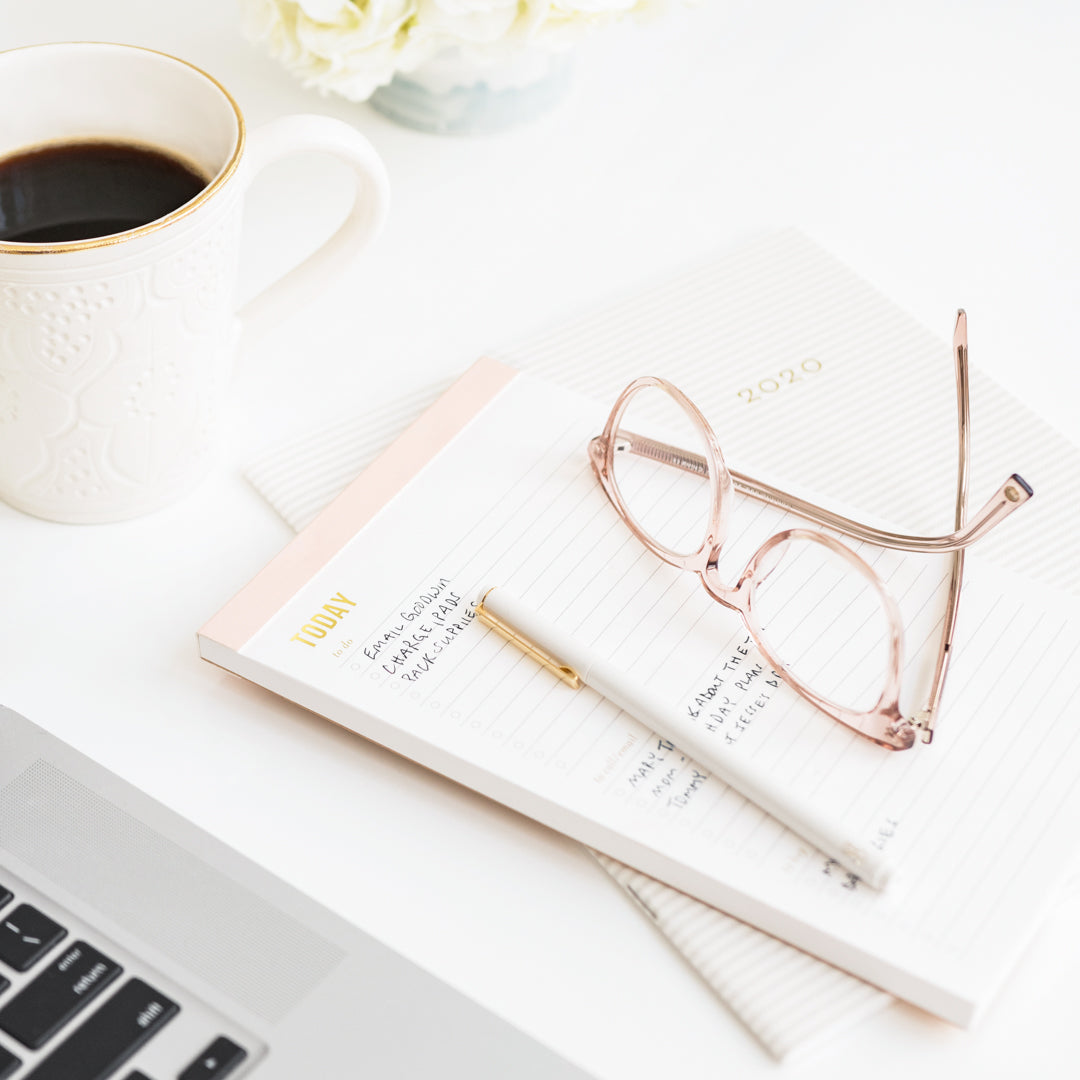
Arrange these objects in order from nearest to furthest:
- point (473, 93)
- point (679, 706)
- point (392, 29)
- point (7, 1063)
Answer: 1. point (7, 1063)
2. point (679, 706)
3. point (392, 29)
4. point (473, 93)

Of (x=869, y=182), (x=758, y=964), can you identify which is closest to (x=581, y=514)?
(x=758, y=964)

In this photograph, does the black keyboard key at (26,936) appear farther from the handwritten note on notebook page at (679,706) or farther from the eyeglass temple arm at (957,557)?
the eyeglass temple arm at (957,557)

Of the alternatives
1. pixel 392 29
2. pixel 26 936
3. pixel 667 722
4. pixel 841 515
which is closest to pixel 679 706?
pixel 667 722

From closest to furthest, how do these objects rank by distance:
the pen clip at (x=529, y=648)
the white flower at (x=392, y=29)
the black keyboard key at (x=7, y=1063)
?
the black keyboard key at (x=7, y=1063)
the pen clip at (x=529, y=648)
the white flower at (x=392, y=29)

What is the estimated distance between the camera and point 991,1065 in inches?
15.8

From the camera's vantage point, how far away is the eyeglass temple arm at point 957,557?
45 centimetres

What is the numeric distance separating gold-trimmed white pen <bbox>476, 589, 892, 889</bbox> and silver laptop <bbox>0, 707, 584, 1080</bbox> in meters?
0.11

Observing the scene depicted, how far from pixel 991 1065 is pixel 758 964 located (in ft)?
0.25

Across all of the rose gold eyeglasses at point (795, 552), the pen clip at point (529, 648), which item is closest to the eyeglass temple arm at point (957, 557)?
the rose gold eyeglasses at point (795, 552)

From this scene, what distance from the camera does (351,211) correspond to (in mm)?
551

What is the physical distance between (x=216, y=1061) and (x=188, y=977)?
0.03 m

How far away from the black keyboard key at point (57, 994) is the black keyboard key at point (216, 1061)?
0.12 feet

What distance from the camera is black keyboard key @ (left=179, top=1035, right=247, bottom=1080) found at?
365mm

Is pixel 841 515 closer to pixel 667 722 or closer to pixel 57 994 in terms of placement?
pixel 667 722
